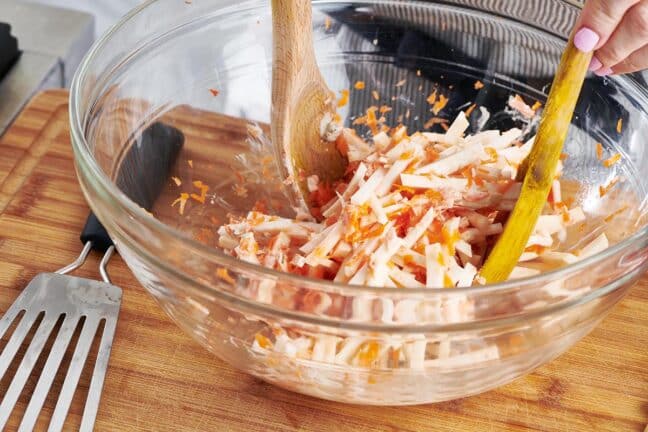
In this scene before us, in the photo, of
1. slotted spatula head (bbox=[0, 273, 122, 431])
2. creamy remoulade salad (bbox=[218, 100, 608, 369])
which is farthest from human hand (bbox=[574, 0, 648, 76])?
slotted spatula head (bbox=[0, 273, 122, 431])

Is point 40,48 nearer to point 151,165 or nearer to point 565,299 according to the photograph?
point 151,165

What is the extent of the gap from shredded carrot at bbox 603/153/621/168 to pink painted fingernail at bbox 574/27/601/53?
1.21 ft

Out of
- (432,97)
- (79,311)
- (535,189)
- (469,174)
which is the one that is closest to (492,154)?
(469,174)

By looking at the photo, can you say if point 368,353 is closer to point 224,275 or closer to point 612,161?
point 224,275

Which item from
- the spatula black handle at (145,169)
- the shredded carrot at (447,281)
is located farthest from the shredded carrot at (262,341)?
the spatula black handle at (145,169)

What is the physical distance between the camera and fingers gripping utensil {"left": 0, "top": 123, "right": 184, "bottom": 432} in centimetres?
107

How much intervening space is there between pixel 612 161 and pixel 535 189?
12.2 inches

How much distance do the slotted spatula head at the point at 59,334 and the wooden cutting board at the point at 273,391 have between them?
0.07 feet

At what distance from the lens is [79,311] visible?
1.19 meters

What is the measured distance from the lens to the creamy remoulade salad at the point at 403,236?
0.90 metres

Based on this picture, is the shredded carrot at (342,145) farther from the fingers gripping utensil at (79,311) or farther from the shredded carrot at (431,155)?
the fingers gripping utensil at (79,311)

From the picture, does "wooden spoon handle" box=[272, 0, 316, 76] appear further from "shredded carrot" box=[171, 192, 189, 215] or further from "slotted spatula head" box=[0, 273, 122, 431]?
"slotted spatula head" box=[0, 273, 122, 431]

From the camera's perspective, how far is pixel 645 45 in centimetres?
108

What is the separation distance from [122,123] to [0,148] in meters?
0.38
